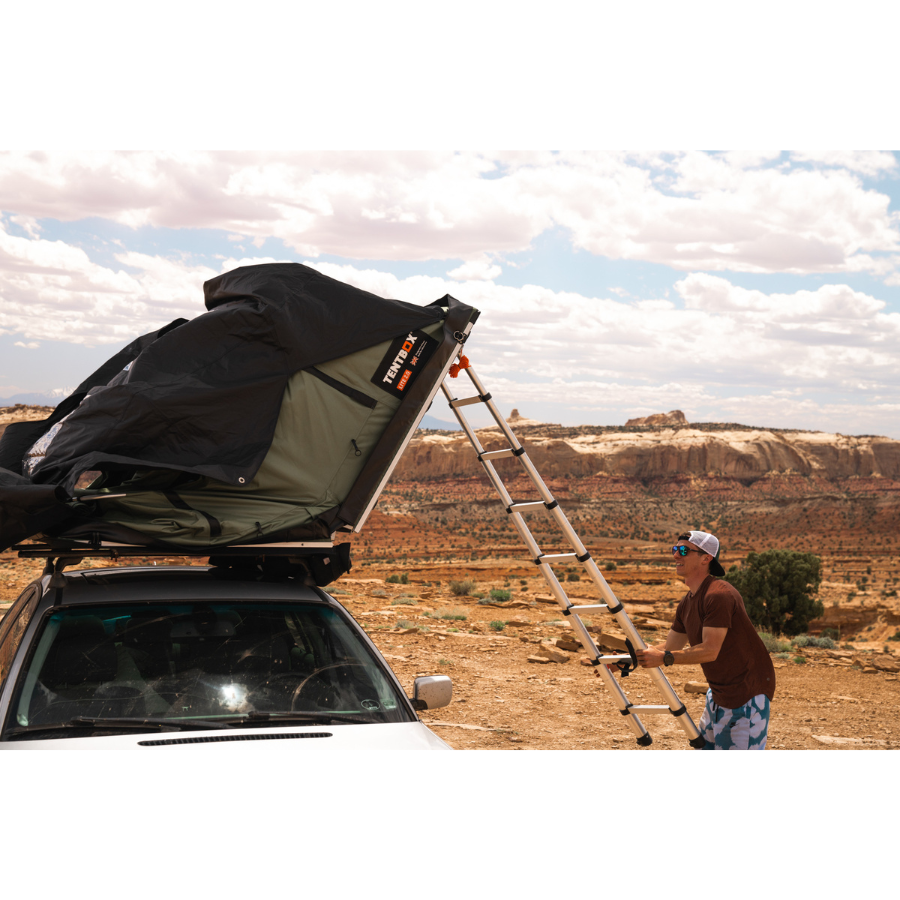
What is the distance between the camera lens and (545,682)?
10.8 m

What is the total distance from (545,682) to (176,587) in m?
7.77

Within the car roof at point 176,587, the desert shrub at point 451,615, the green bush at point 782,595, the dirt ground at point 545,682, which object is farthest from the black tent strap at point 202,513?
the green bush at point 782,595

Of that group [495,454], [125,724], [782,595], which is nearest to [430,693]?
[125,724]

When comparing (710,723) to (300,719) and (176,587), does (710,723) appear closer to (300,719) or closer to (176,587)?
(300,719)

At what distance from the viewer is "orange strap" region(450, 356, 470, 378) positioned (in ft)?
15.5

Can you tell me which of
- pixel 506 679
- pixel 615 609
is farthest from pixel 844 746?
pixel 615 609

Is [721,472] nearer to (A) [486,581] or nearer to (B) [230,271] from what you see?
(A) [486,581]

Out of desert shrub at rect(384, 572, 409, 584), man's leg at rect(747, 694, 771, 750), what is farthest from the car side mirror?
desert shrub at rect(384, 572, 409, 584)

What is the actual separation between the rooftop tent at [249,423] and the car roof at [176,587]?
1.17ft

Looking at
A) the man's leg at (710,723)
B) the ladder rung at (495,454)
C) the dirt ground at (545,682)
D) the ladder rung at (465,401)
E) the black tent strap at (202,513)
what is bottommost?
the dirt ground at (545,682)

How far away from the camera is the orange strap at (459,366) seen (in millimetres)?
4730

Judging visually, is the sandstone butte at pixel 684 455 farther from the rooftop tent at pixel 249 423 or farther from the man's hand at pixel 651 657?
the rooftop tent at pixel 249 423

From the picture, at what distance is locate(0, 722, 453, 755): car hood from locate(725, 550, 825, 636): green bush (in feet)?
60.8

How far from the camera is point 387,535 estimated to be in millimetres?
55219
